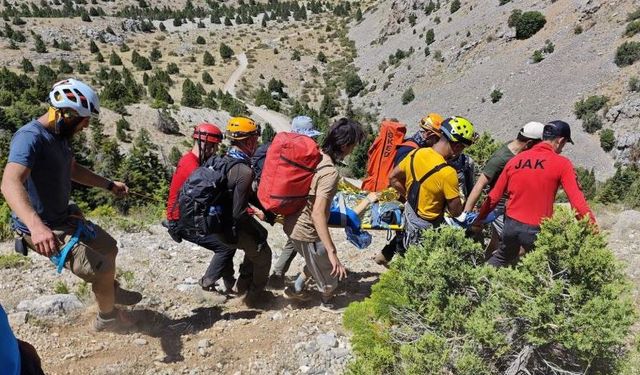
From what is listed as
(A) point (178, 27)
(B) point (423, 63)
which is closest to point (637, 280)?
(B) point (423, 63)

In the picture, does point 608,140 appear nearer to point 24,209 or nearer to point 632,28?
point 632,28

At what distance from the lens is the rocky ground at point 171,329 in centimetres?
370

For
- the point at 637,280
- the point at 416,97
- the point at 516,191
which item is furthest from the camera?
the point at 416,97

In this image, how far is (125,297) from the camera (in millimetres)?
4422

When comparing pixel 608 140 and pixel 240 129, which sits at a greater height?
pixel 240 129

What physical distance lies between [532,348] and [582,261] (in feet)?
1.69

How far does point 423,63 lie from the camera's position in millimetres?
46250

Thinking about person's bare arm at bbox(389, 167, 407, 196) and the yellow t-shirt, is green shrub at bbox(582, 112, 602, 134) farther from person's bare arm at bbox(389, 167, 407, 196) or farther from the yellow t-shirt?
the yellow t-shirt

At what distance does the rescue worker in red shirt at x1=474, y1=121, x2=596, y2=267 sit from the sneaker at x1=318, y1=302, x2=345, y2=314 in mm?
1715

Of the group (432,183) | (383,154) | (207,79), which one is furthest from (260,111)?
(432,183)

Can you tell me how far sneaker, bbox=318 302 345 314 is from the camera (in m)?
4.69

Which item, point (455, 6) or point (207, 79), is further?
point (455, 6)

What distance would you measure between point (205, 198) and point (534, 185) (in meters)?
2.73

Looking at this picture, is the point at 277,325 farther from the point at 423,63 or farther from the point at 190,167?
the point at 423,63
